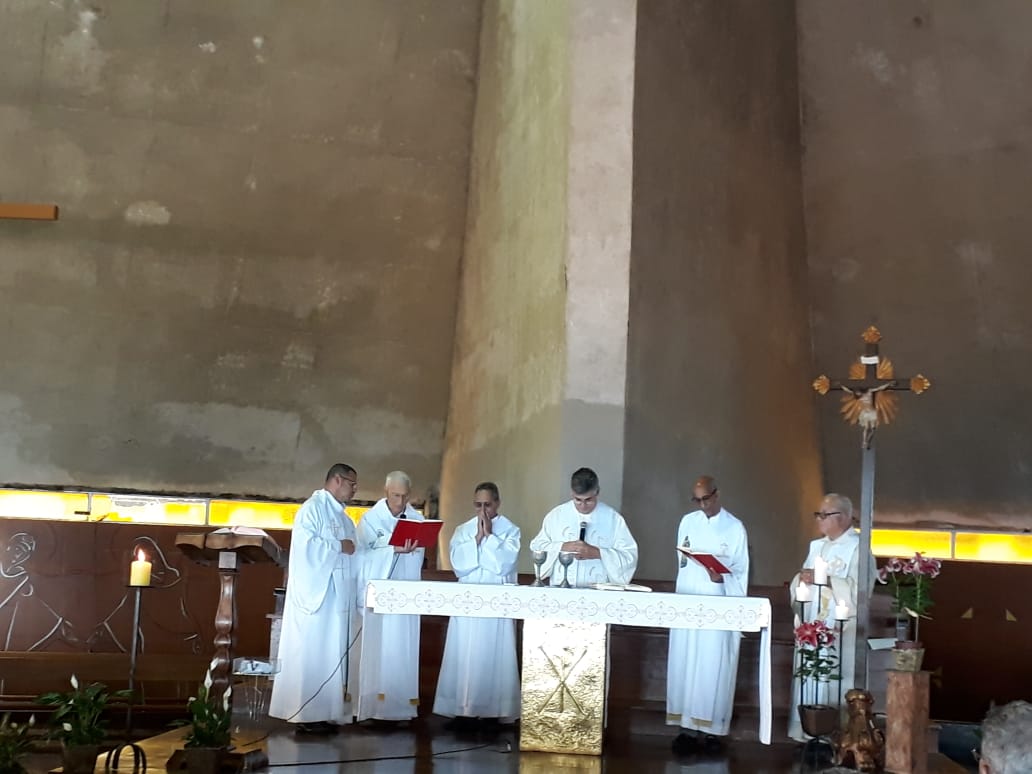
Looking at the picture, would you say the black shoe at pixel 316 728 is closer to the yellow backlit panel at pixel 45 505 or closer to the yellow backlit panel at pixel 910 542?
the yellow backlit panel at pixel 45 505

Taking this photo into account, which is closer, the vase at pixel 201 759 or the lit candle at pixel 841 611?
the vase at pixel 201 759

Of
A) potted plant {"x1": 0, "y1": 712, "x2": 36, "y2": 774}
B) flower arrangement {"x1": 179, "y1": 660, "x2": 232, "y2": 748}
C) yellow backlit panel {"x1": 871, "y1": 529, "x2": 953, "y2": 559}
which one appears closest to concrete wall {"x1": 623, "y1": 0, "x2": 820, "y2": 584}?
yellow backlit panel {"x1": 871, "y1": 529, "x2": 953, "y2": 559}

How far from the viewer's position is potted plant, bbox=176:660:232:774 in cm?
524

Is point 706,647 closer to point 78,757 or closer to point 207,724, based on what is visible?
point 207,724

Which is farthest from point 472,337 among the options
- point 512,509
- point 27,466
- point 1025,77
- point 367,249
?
point 1025,77

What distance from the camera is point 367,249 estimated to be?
11.9 metres

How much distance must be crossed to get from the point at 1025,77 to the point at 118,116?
7962 mm

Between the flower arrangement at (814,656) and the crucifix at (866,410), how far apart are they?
6.4 inches

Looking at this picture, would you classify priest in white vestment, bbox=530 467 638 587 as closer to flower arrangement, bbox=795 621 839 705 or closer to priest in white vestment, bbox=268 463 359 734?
flower arrangement, bbox=795 621 839 705

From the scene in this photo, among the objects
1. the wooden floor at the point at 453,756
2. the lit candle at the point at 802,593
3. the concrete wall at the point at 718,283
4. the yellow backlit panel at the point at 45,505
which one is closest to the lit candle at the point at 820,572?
the lit candle at the point at 802,593

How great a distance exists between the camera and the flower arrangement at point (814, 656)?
21.4ft

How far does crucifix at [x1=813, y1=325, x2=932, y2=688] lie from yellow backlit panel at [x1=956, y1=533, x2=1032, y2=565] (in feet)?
15.4

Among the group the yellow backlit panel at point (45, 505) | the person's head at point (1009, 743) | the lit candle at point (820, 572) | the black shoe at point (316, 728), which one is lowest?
the black shoe at point (316, 728)

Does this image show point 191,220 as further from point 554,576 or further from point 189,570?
point 554,576
